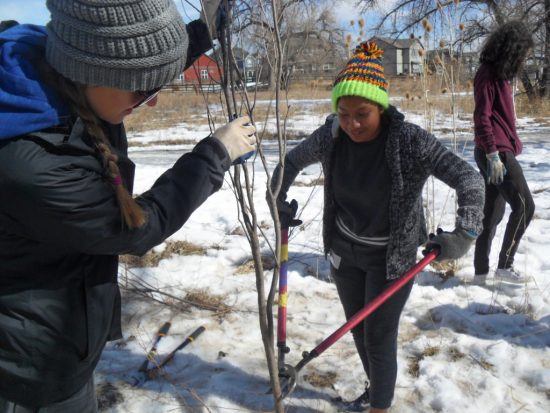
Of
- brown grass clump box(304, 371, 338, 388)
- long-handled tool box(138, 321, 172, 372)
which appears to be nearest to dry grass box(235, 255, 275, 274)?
long-handled tool box(138, 321, 172, 372)

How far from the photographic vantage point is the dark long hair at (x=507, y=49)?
11.7 feet

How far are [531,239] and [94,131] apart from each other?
4.20m

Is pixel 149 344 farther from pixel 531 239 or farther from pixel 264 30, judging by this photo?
pixel 531 239

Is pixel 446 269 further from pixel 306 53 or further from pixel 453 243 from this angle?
pixel 453 243

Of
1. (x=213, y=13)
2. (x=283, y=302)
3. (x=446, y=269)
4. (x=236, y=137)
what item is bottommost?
(x=446, y=269)

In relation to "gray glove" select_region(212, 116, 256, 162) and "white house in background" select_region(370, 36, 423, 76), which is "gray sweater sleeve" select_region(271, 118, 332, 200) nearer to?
"white house in background" select_region(370, 36, 423, 76)

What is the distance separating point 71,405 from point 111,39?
1060 mm

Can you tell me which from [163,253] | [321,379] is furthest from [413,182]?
[163,253]

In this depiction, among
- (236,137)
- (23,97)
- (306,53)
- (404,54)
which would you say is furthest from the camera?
(404,54)

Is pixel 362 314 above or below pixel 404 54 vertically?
below

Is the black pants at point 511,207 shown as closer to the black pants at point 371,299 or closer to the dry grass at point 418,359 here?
the dry grass at point 418,359

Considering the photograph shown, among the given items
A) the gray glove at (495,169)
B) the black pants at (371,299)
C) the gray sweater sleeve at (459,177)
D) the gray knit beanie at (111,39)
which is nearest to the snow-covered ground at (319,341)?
the black pants at (371,299)

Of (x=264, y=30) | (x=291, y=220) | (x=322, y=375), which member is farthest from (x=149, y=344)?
(x=264, y=30)

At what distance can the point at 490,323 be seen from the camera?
317cm
